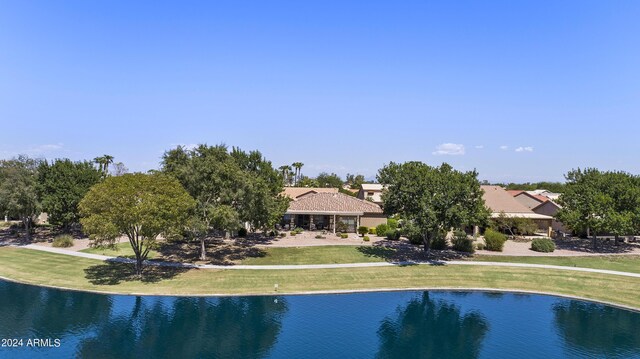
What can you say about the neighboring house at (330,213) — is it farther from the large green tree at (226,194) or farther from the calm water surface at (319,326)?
the calm water surface at (319,326)

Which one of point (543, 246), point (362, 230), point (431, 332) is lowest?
point (431, 332)

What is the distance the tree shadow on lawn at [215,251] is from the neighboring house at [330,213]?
1122 cm

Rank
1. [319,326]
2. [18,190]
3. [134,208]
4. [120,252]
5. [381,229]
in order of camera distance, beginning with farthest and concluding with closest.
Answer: [381,229]
[18,190]
[120,252]
[134,208]
[319,326]

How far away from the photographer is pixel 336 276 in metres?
36.8

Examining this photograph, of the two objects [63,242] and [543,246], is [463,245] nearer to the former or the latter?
[543,246]

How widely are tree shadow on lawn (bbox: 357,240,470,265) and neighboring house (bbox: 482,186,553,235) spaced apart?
1672 centimetres

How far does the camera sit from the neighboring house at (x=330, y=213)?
5794 cm

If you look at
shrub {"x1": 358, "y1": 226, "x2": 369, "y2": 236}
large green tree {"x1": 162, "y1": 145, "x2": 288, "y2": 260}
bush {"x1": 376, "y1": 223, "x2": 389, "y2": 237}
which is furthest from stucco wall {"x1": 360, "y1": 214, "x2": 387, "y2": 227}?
large green tree {"x1": 162, "y1": 145, "x2": 288, "y2": 260}

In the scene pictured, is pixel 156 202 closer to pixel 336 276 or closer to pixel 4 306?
pixel 4 306

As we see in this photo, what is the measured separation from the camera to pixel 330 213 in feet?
188

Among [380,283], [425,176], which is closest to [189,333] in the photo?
[380,283]

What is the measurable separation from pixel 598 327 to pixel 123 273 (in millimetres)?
39893

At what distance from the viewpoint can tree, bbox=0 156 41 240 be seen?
47.6 metres

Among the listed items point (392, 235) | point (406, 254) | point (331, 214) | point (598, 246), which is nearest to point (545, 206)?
→ point (598, 246)
